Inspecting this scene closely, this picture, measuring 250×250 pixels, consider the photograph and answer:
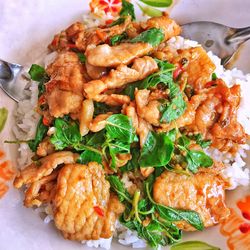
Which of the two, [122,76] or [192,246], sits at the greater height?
[122,76]

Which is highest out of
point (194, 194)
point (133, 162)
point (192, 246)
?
point (133, 162)

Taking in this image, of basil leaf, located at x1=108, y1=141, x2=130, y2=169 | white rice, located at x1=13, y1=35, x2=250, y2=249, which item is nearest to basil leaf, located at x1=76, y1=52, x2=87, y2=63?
white rice, located at x1=13, y1=35, x2=250, y2=249

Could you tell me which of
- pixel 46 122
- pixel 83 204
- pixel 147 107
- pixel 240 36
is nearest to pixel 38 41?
pixel 46 122

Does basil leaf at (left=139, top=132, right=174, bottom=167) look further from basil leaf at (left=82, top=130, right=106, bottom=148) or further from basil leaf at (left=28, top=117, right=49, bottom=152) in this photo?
basil leaf at (left=28, top=117, right=49, bottom=152)

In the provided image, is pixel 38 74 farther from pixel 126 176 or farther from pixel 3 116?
pixel 126 176

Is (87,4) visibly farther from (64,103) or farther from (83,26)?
(64,103)

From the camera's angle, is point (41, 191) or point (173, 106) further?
point (41, 191)
